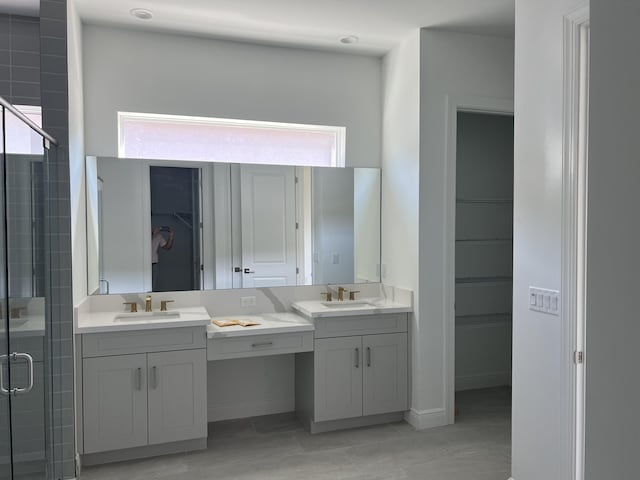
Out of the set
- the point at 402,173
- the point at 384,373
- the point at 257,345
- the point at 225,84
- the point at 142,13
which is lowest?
the point at 384,373

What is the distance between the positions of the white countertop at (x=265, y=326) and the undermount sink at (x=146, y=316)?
283mm

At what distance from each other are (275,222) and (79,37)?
180 centimetres

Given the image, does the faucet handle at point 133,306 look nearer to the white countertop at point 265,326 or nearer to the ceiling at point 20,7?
the white countertop at point 265,326

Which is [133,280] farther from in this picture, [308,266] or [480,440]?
[480,440]

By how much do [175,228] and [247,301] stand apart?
76 centimetres

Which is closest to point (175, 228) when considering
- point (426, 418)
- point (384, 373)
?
point (384, 373)

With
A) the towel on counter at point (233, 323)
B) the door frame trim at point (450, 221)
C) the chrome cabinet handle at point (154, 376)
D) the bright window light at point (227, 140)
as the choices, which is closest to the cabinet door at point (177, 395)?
the chrome cabinet handle at point (154, 376)

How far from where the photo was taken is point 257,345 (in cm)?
314

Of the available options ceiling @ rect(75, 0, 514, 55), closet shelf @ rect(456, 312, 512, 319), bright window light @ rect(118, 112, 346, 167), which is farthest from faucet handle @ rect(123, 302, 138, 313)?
closet shelf @ rect(456, 312, 512, 319)

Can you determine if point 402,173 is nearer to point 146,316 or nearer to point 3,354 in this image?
point 146,316

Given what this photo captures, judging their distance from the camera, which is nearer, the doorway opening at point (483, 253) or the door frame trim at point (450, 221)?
the door frame trim at point (450, 221)

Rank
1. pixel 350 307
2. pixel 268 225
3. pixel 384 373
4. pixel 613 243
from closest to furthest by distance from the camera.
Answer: pixel 613 243 < pixel 384 373 < pixel 350 307 < pixel 268 225

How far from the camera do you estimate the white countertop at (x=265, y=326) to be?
3049mm

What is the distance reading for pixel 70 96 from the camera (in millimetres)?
2660
